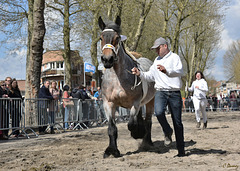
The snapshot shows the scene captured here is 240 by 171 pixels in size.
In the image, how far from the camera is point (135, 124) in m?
7.53

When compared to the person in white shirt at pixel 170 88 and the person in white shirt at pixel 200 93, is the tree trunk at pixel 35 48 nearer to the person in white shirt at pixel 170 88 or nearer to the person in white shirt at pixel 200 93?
the person in white shirt at pixel 200 93

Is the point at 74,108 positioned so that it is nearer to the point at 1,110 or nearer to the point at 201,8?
the point at 1,110

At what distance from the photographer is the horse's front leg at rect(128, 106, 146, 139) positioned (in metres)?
7.35

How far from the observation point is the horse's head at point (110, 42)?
633 centimetres

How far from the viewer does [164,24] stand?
3278cm

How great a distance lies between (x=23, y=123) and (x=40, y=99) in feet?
3.93

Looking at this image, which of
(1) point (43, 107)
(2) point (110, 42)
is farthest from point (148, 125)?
(1) point (43, 107)

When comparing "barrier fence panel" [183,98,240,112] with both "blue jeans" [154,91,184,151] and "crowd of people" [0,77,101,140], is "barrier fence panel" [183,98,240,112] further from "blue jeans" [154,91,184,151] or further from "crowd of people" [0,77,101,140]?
"blue jeans" [154,91,184,151]

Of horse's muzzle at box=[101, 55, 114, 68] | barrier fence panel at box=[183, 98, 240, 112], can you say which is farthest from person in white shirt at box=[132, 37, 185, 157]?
barrier fence panel at box=[183, 98, 240, 112]

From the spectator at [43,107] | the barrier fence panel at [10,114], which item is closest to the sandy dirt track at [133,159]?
the barrier fence panel at [10,114]

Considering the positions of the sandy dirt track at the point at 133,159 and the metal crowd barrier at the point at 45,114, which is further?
the metal crowd barrier at the point at 45,114

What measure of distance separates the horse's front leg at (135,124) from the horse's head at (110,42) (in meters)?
1.26

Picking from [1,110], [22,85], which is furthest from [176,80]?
[22,85]

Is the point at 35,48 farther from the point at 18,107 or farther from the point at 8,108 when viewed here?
the point at 8,108
